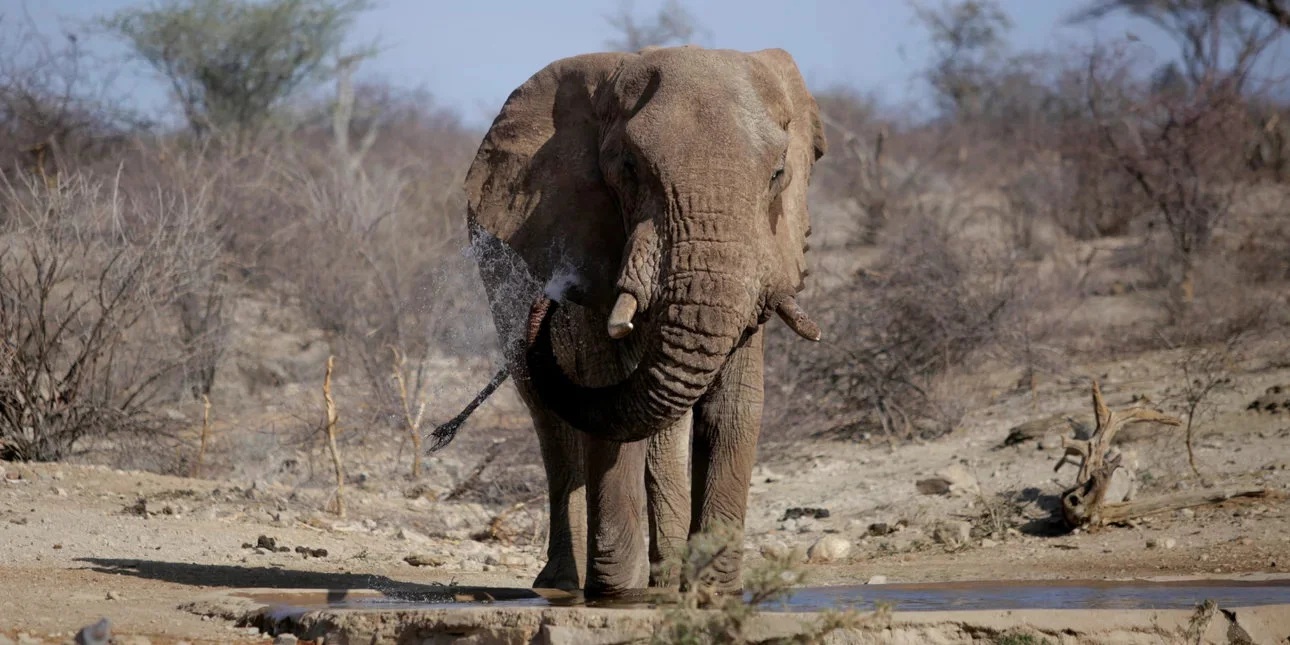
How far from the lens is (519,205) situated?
687cm

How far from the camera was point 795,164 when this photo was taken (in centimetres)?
653

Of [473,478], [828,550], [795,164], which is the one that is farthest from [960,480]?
[795,164]

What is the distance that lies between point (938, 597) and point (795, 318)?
1395 mm

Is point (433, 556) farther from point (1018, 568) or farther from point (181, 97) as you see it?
point (181, 97)

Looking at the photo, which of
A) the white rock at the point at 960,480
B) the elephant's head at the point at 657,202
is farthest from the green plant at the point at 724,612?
the white rock at the point at 960,480

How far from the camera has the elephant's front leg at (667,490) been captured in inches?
267

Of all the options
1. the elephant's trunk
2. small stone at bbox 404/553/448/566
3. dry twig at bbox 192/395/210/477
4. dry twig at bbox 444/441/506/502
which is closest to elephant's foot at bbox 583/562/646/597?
the elephant's trunk

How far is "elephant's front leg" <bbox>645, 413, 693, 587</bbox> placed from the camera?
678 cm

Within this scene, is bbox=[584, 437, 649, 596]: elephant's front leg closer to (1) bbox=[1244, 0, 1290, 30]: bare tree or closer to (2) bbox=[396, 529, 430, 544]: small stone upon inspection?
(2) bbox=[396, 529, 430, 544]: small stone

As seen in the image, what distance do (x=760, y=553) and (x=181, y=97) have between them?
21.4m

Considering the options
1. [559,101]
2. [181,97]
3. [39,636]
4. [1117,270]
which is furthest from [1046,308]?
[181,97]

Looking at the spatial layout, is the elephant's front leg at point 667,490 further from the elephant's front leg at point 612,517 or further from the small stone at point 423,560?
the small stone at point 423,560

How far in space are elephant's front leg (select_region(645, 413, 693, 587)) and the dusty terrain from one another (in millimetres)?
1473

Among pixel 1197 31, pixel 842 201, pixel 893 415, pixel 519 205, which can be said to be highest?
pixel 1197 31
